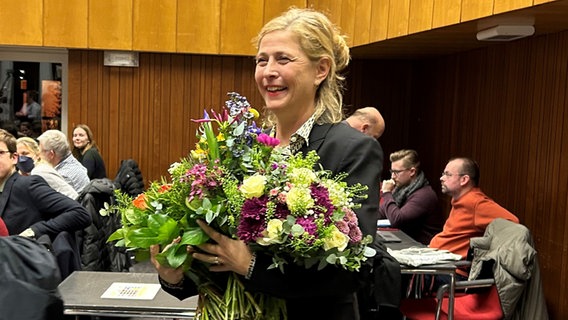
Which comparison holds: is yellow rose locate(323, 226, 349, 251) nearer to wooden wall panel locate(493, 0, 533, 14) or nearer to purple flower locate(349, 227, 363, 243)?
purple flower locate(349, 227, 363, 243)

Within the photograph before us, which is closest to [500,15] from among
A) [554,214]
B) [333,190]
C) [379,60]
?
[554,214]

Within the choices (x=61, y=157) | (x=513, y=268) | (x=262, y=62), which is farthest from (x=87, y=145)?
(x=262, y=62)

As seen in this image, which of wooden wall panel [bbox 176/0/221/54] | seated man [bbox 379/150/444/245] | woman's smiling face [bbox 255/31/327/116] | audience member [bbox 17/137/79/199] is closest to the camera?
woman's smiling face [bbox 255/31/327/116]

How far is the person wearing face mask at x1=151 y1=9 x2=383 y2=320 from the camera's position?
1.39m

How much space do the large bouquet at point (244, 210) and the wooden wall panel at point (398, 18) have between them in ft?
10.7

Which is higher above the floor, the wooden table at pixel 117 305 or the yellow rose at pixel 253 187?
the yellow rose at pixel 253 187

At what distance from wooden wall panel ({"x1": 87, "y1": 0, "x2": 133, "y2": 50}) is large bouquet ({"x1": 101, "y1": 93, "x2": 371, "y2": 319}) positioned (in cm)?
563

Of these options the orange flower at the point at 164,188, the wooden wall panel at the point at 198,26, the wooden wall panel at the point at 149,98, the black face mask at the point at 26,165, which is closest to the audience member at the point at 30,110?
the wooden wall panel at the point at 149,98

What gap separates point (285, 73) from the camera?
156cm

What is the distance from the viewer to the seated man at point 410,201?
4641 millimetres

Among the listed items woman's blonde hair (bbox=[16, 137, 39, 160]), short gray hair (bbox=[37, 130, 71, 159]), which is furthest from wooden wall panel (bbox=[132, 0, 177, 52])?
short gray hair (bbox=[37, 130, 71, 159])

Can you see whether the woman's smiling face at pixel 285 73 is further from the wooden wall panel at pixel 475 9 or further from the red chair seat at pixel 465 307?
the red chair seat at pixel 465 307

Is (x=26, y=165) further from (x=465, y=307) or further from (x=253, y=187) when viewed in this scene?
(x=253, y=187)

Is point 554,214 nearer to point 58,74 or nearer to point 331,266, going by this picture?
point 331,266
